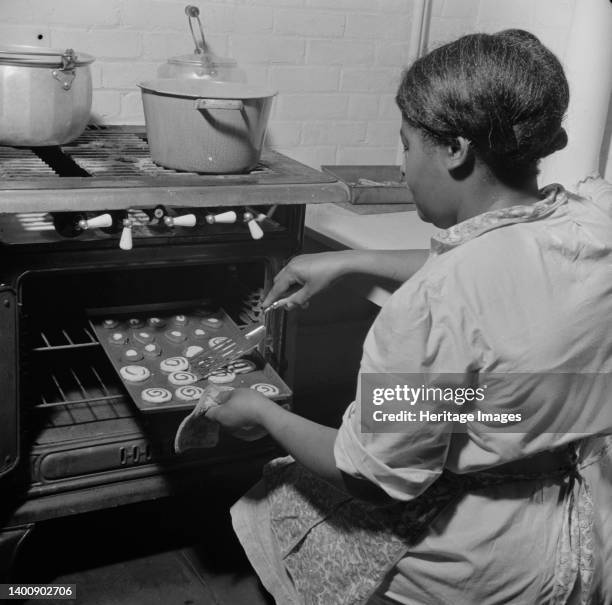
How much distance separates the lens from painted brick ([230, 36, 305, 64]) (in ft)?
8.03

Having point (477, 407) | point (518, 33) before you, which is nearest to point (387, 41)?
point (518, 33)

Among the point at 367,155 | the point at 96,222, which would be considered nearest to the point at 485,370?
the point at 96,222

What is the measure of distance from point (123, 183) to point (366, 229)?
739 mm

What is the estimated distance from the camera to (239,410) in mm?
1485

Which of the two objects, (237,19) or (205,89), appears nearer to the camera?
(205,89)

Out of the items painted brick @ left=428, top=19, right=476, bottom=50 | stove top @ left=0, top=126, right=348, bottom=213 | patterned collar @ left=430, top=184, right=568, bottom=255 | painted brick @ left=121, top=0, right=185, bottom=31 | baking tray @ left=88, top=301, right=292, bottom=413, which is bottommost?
baking tray @ left=88, top=301, right=292, bottom=413

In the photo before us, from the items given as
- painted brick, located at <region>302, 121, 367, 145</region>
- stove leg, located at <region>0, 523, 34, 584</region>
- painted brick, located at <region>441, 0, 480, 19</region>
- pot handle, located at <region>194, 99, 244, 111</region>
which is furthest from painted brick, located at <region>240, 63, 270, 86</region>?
stove leg, located at <region>0, 523, 34, 584</region>

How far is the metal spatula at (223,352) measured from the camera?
184 centimetres

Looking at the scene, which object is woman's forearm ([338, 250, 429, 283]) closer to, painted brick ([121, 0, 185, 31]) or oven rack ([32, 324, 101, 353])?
oven rack ([32, 324, 101, 353])

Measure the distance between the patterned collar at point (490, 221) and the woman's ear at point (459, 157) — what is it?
0.25 feet

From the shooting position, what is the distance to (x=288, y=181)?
1.85 m

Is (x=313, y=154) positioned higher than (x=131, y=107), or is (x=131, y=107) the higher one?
(x=131, y=107)

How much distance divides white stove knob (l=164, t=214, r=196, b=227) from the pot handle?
234mm

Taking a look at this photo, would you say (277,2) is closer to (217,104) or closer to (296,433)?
(217,104)
